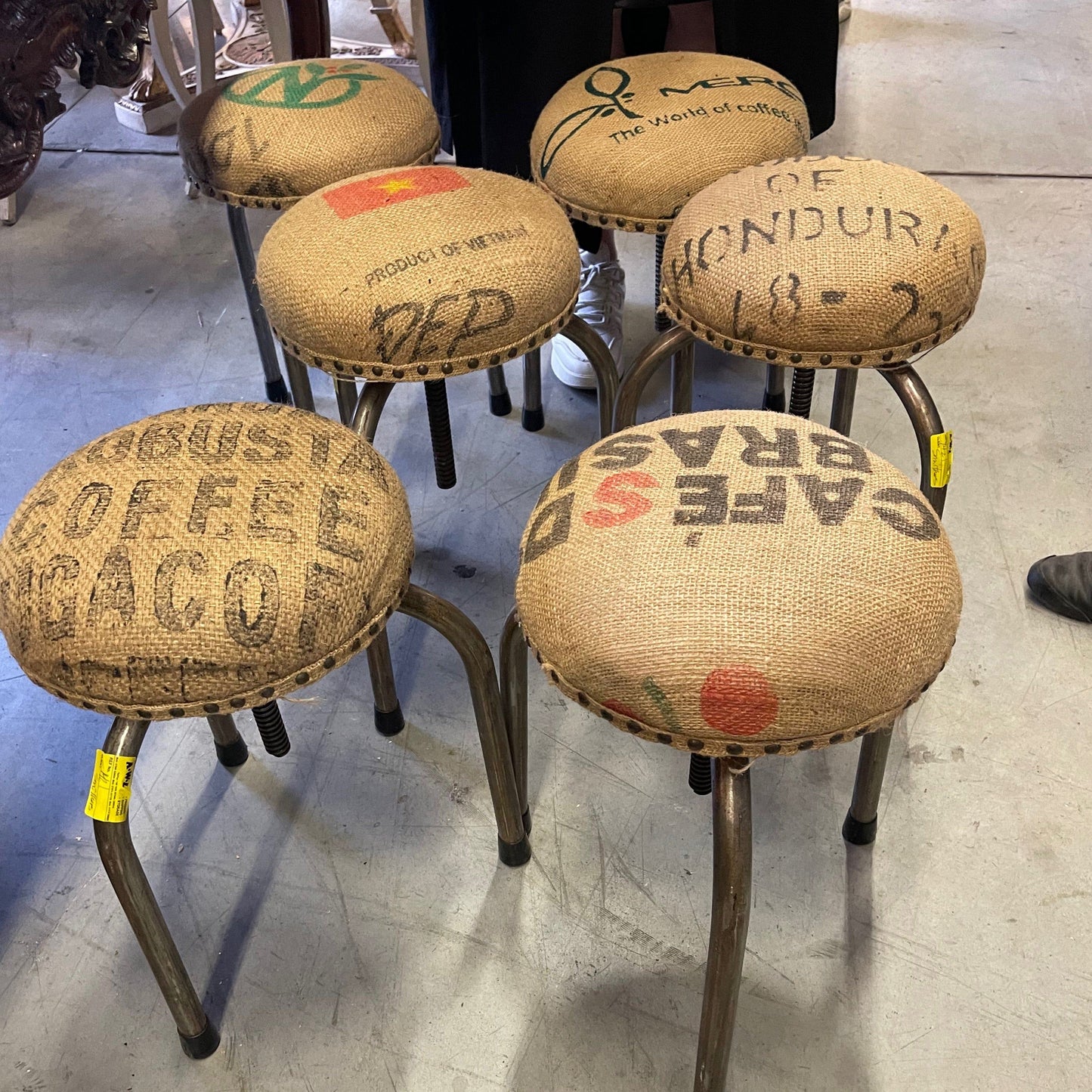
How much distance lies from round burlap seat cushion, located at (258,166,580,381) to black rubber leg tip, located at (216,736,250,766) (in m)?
0.45

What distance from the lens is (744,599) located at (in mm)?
632

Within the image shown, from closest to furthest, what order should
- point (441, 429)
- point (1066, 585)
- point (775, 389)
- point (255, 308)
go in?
point (441, 429)
point (1066, 585)
point (775, 389)
point (255, 308)

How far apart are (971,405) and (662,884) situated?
948mm

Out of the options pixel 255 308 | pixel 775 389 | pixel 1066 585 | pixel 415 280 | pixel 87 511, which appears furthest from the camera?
pixel 255 308

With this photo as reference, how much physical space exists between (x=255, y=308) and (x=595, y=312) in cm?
52

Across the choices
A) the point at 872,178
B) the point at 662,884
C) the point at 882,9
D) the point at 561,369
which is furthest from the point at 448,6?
the point at 882,9

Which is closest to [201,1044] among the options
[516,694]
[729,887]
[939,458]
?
[516,694]

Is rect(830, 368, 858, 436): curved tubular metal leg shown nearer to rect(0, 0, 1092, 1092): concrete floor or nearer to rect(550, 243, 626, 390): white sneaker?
rect(0, 0, 1092, 1092): concrete floor

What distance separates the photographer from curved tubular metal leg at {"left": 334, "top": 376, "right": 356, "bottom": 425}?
3.80 feet

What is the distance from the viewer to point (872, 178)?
3.14 feet

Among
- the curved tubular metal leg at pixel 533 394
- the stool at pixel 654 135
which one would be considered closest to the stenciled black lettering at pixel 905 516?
the stool at pixel 654 135

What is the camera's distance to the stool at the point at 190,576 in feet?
2.23

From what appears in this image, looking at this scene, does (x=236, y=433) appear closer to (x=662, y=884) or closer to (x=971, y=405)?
(x=662, y=884)

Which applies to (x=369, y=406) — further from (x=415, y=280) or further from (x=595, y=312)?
(x=595, y=312)
